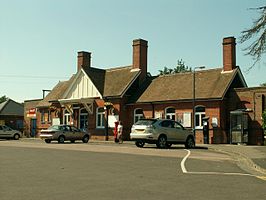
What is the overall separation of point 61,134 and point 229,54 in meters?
15.6

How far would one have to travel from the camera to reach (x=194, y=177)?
12625mm

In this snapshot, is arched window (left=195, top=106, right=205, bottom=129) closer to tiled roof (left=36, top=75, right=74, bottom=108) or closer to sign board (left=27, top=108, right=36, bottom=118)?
tiled roof (left=36, top=75, right=74, bottom=108)

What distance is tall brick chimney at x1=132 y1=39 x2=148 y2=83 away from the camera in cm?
4475

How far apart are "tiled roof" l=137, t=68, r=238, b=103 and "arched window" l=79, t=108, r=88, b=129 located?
268 inches

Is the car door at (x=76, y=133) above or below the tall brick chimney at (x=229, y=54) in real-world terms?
below

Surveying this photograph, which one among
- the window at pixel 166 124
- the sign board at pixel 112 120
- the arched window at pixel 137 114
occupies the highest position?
the arched window at pixel 137 114

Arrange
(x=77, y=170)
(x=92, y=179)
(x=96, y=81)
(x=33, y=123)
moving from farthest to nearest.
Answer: (x=33, y=123) → (x=96, y=81) → (x=77, y=170) → (x=92, y=179)

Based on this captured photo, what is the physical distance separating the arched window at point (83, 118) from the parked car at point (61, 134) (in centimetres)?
863

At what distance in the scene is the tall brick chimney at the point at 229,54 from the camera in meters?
37.9

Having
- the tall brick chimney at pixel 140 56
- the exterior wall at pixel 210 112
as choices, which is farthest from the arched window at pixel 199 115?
the tall brick chimney at pixel 140 56

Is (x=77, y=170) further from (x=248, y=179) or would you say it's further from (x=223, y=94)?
(x=223, y=94)

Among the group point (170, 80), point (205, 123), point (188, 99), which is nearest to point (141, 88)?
point (170, 80)

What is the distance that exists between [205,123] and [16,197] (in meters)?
27.7

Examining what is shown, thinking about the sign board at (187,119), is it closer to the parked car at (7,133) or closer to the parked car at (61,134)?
the parked car at (61,134)
